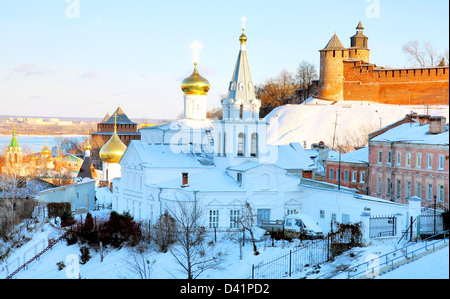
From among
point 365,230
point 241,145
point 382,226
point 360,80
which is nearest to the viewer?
point 365,230

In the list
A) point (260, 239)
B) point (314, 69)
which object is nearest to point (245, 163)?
point (260, 239)

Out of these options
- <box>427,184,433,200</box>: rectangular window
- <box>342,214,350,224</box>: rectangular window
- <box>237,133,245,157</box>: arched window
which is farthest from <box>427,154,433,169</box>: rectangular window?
<box>237,133,245,157</box>: arched window

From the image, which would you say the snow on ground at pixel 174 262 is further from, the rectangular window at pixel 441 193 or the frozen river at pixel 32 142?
the frozen river at pixel 32 142


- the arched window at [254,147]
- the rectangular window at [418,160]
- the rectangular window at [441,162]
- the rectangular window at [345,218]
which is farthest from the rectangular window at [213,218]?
the rectangular window at [441,162]

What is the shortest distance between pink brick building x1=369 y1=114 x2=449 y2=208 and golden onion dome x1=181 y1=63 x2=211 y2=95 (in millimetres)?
9119

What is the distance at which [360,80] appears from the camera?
6694 centimetres

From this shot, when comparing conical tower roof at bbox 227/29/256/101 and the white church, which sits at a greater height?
conical tower roof at bbox 227/29/256/101

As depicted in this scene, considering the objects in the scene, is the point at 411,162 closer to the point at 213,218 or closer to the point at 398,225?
the point at 398,225

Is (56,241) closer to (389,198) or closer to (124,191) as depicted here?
(124,191)

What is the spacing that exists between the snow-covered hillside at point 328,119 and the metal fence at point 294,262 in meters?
34.8

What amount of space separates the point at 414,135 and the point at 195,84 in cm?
1174

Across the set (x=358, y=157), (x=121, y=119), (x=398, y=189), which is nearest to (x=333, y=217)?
(x=398, y=189)

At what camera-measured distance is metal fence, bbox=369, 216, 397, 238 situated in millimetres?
19891

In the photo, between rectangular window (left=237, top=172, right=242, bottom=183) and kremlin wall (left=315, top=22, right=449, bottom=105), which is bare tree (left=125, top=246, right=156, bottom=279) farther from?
kremlin wall (left=315, top=22, right=449, bottom=105)
